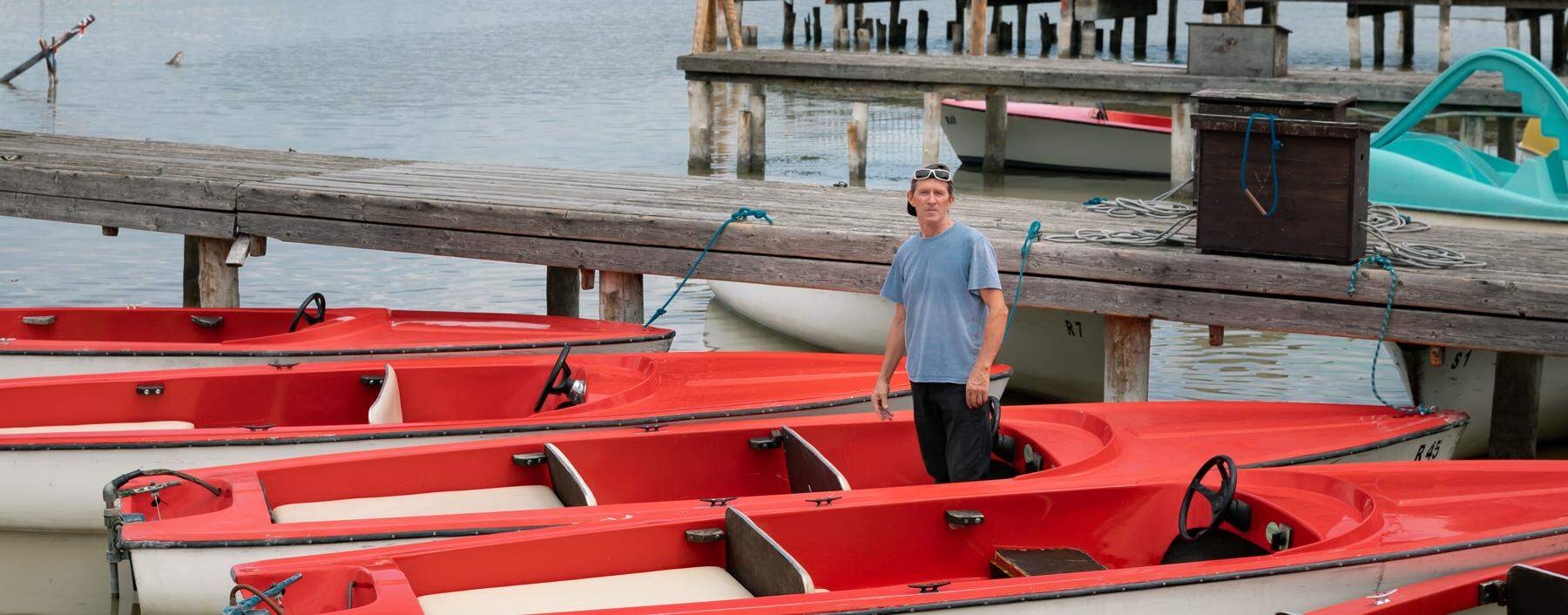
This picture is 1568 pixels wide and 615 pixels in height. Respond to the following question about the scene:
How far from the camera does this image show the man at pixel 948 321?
5.74 metres

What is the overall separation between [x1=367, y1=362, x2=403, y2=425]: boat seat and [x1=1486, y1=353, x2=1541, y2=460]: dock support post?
5627 millimetres

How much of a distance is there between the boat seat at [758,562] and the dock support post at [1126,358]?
11.9 feet

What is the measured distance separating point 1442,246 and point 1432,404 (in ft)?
3.21

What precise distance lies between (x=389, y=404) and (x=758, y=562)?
10.0 ft

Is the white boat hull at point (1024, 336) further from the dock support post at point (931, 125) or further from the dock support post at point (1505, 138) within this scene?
the dock support post at point (1505, 138)

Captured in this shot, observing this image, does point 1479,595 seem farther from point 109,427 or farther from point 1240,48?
point 1240,48

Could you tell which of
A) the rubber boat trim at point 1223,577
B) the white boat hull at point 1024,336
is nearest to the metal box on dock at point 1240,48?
the white boat hull at point 1024,336

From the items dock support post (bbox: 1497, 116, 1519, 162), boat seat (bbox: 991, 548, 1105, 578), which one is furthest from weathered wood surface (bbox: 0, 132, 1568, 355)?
dock support post (bbox: 1497, 116, 1519, 162)

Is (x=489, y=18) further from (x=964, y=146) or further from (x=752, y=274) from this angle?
(x=752, y=274)

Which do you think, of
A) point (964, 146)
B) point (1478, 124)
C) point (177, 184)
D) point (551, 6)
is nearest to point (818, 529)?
point (177, 184)

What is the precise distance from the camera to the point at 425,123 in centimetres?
2670

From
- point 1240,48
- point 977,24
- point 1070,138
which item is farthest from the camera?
point 977,24

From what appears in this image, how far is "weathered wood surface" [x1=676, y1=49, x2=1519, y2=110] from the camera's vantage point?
52.3 feet

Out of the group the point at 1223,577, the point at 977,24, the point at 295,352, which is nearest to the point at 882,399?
the point at 1223,577
